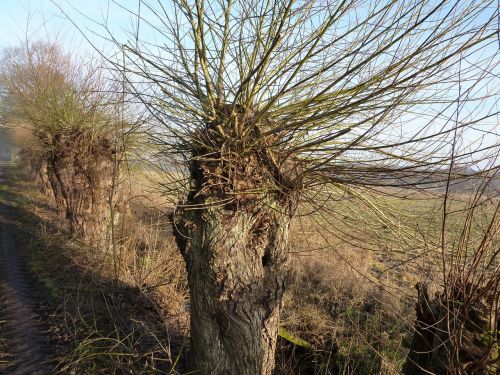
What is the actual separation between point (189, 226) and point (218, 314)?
0.88 m

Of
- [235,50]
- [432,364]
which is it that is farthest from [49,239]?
[432,364]

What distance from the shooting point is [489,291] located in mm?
2434

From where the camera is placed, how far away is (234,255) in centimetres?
349

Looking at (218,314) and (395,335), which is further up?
(218,314)

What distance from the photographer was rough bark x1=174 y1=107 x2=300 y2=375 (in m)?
3.46

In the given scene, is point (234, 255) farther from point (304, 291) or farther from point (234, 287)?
point (304, 291)

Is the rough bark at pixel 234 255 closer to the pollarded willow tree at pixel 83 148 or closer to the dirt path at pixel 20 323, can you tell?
the dirt path at pixel 20 323

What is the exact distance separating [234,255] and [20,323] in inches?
137

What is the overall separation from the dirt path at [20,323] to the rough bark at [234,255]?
6.34 feet

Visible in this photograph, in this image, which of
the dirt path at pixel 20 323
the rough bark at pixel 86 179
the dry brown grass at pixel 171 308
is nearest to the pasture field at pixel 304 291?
the dry brown grass at pixel 171 308

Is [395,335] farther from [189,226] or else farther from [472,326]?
[189,226]

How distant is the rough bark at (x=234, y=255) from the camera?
3.46 m

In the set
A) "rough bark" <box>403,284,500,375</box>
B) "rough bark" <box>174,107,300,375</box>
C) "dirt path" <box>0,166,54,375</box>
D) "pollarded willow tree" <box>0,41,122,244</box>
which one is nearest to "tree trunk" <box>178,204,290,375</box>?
"rough bark" <box>174,107,300,375</box>

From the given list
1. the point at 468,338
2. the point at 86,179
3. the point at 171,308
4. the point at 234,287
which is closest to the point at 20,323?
the point at 171,308
